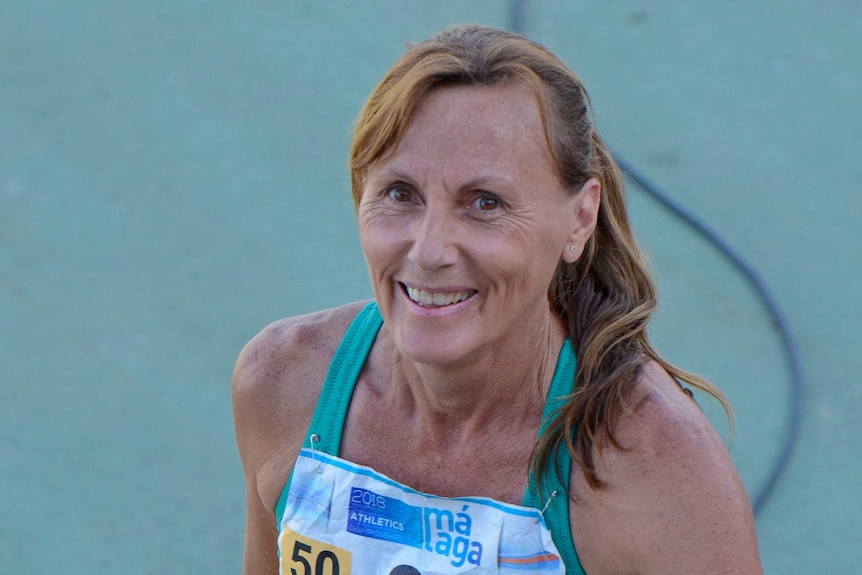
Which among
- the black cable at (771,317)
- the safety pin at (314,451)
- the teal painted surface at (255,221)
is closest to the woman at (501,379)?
the safety pin at (314,451)

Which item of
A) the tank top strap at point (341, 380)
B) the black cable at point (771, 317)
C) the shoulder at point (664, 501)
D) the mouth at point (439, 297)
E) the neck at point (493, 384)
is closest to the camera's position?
the shoulder at point (664, 501)

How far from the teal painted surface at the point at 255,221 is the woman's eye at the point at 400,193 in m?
1.71

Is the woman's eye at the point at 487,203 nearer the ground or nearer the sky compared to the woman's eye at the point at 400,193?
nearer the ground

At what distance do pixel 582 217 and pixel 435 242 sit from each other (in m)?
0.29

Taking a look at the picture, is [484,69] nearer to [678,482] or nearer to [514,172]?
[514,172]

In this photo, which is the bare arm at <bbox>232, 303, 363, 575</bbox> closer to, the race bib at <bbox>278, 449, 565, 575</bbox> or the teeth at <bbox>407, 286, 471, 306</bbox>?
the race bib at <bbox>278, 449, 565, 575</bbox>

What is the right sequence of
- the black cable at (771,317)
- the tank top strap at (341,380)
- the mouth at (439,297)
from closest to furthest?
the mouth at (439,297), the tank top strap at (341,380), the black cable at (771,317)

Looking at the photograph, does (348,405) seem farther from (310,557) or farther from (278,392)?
(310,557)

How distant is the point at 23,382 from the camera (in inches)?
131

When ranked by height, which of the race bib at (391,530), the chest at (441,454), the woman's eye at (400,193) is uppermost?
the woman's eye at (400,193)

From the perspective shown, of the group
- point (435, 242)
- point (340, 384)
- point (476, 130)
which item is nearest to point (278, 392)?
point (340, 384)

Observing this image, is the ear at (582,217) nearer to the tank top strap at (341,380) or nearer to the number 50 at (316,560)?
the tank top strap at (341,380)

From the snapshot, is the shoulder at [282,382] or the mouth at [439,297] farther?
the shoulder at [282,382]

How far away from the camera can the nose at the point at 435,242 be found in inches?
59.9
